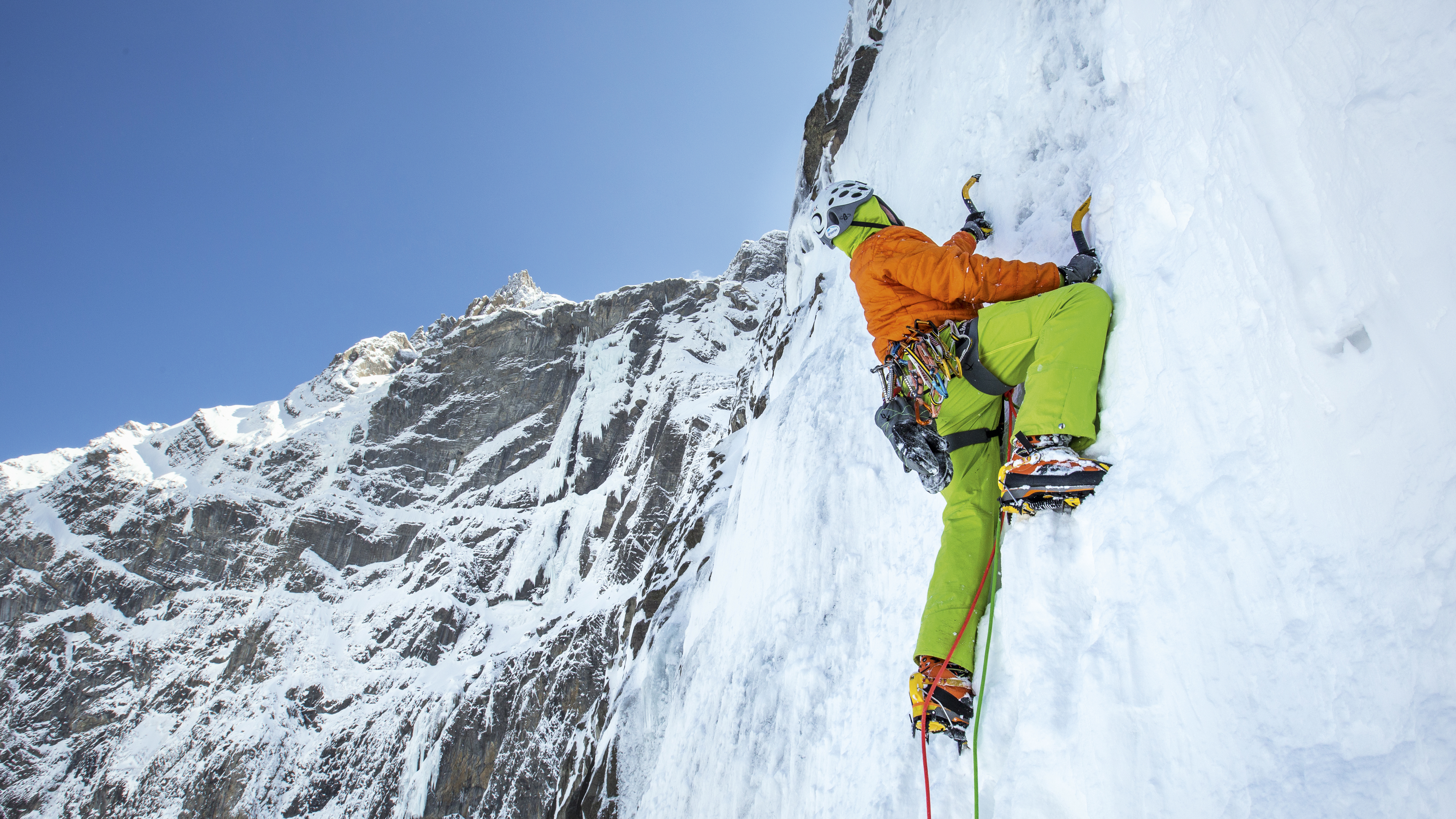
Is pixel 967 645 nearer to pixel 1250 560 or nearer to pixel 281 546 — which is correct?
pixel 1250 560

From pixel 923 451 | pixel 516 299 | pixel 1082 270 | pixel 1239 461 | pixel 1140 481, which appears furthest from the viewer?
pixel 516 299

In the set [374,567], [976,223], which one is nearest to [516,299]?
[374,567]

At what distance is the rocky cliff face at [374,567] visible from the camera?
2973cm

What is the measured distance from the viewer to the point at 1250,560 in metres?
1.62

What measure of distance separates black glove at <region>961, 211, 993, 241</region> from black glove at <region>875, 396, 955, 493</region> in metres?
1.55

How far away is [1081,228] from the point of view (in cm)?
276

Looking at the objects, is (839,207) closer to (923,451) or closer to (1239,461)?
(923,451)

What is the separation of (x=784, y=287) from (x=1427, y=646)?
15.0m

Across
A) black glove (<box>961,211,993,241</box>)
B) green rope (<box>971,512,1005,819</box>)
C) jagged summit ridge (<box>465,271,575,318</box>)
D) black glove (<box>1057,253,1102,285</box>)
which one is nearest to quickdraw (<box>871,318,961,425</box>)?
black glove (<box>1057,253,1102,285</box>)

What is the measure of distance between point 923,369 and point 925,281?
16.0 inches

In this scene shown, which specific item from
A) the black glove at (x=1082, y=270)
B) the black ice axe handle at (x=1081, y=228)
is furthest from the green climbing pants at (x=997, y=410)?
the black ice axe handle at (x=1081, y=228)

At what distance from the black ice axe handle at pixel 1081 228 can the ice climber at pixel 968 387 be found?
17 centimetres

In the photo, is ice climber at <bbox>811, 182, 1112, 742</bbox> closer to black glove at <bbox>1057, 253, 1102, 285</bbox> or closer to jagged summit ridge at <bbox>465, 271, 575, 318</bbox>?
black glove at <bbox>1057, 253, 1102, 285</bbox>

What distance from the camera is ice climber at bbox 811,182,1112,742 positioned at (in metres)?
2.15
